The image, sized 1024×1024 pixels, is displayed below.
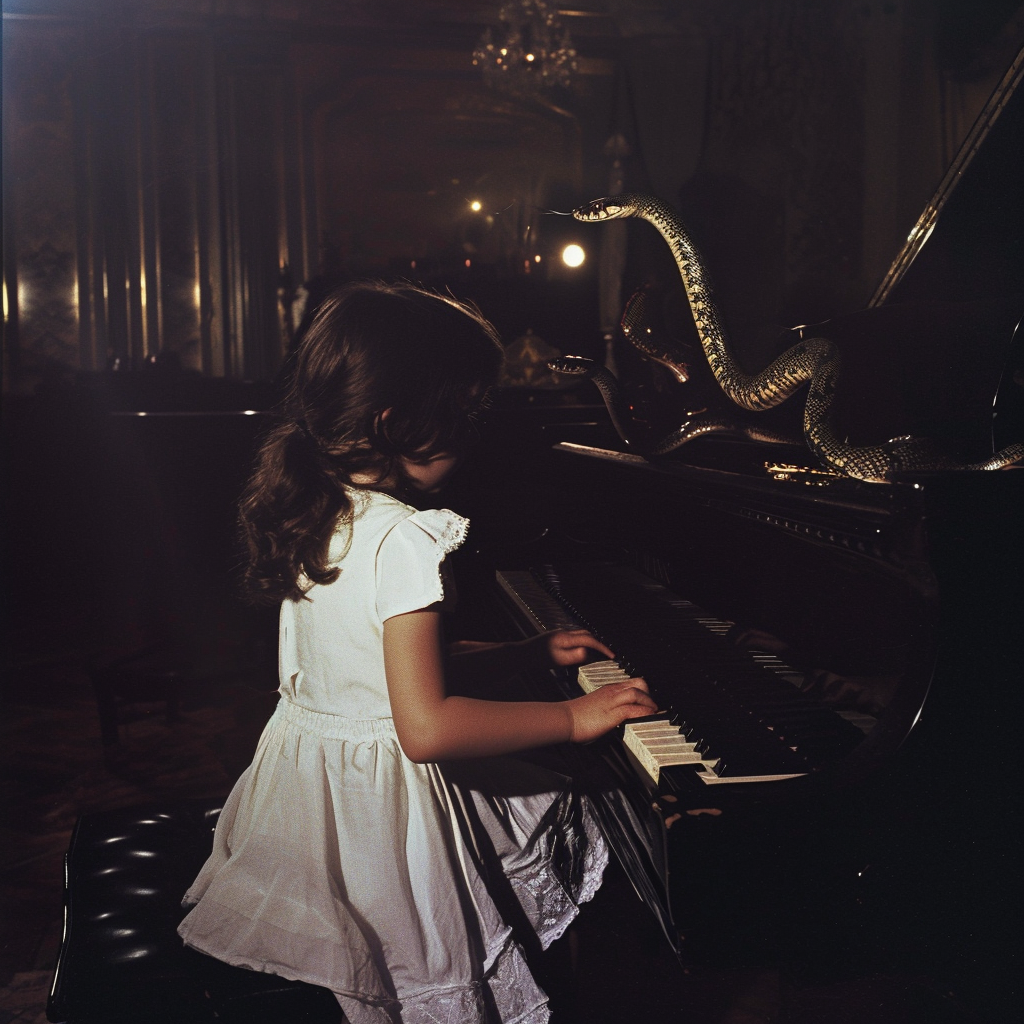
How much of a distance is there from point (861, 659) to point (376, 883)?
0.70 metres

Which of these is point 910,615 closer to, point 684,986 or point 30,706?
point 684,986

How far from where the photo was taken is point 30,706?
3.79m

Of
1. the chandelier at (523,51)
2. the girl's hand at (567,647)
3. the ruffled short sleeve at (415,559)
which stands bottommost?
the girl's hand at (567,647)

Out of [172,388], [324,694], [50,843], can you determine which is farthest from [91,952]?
[172,388]

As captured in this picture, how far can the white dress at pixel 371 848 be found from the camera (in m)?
1.07

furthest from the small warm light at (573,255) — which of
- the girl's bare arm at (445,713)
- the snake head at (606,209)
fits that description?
the girl's bare arm at (445,713)

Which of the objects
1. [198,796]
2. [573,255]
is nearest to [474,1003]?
[198,796]

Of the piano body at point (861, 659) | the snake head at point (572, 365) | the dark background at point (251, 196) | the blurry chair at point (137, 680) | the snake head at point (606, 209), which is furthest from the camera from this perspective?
the dark background at point (251, 196)

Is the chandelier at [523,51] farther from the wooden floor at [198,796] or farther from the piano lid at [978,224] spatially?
the piano lid at [978,224]

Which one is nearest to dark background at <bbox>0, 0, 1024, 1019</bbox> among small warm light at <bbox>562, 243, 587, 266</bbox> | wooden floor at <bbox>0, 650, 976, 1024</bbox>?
small warm light at <bbox>562, 243, 587, 266</bbox>

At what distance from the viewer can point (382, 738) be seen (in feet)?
3.90

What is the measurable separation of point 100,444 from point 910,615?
4131 mm

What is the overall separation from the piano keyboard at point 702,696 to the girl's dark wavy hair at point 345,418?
463mm

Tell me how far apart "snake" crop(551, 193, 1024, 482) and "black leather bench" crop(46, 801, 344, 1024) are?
0.99 m
